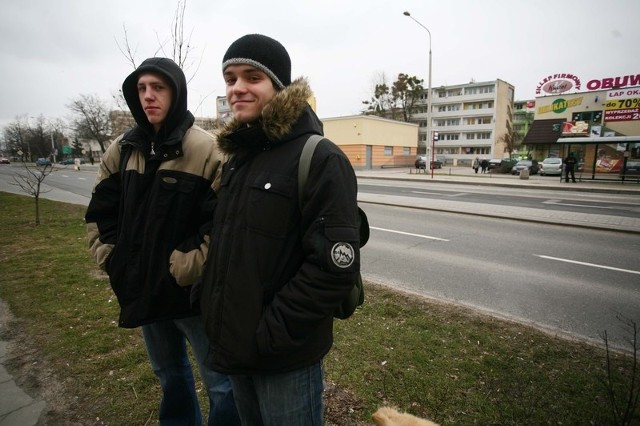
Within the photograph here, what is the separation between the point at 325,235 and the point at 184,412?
5.55ft

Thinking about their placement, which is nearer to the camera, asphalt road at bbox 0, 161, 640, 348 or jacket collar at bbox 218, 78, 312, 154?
jacket collar at bbox 218, 78, 312, 154

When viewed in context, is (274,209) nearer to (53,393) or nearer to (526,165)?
(53,393)

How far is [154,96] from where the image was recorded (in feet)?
6.15

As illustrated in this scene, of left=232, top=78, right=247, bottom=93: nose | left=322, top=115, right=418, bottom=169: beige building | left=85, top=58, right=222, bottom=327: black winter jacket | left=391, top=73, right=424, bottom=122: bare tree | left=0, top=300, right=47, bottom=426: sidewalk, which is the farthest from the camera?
left=391, top=73, right=424, bottom=122: bare tree

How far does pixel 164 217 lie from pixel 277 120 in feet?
2.72

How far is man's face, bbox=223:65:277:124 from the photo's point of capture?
4.89ft

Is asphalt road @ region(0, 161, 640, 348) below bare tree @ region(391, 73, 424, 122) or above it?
below

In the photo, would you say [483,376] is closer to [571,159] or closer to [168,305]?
[168,305]

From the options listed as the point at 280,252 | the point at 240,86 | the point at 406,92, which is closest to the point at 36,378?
the point at 280,252

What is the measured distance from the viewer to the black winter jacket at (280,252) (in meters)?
1.23

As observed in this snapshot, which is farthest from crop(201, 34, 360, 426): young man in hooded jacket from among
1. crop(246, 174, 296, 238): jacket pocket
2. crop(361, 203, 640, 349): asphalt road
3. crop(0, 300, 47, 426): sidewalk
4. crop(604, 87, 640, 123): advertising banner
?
crop(604, 87, 640, 123): advertising banner

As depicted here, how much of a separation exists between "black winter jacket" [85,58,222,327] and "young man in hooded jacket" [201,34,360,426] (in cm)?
34

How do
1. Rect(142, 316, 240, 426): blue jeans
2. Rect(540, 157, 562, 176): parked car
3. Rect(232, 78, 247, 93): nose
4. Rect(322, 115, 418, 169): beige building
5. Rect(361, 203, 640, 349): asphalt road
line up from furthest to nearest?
Rect(322, 115, 418, 169): beige building
Rect(540, 157, 562, 176): parked car
Rect(361, 203, 640, 349): asphalt road
Rect(142, 316, 240, 426): blue jeans
Rect(232, 78, 247, 93): nose

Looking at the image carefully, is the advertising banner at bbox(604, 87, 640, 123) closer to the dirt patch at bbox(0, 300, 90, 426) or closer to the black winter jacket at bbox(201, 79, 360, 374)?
the black winter jacket at bbox(201, 79, 360, 374)
